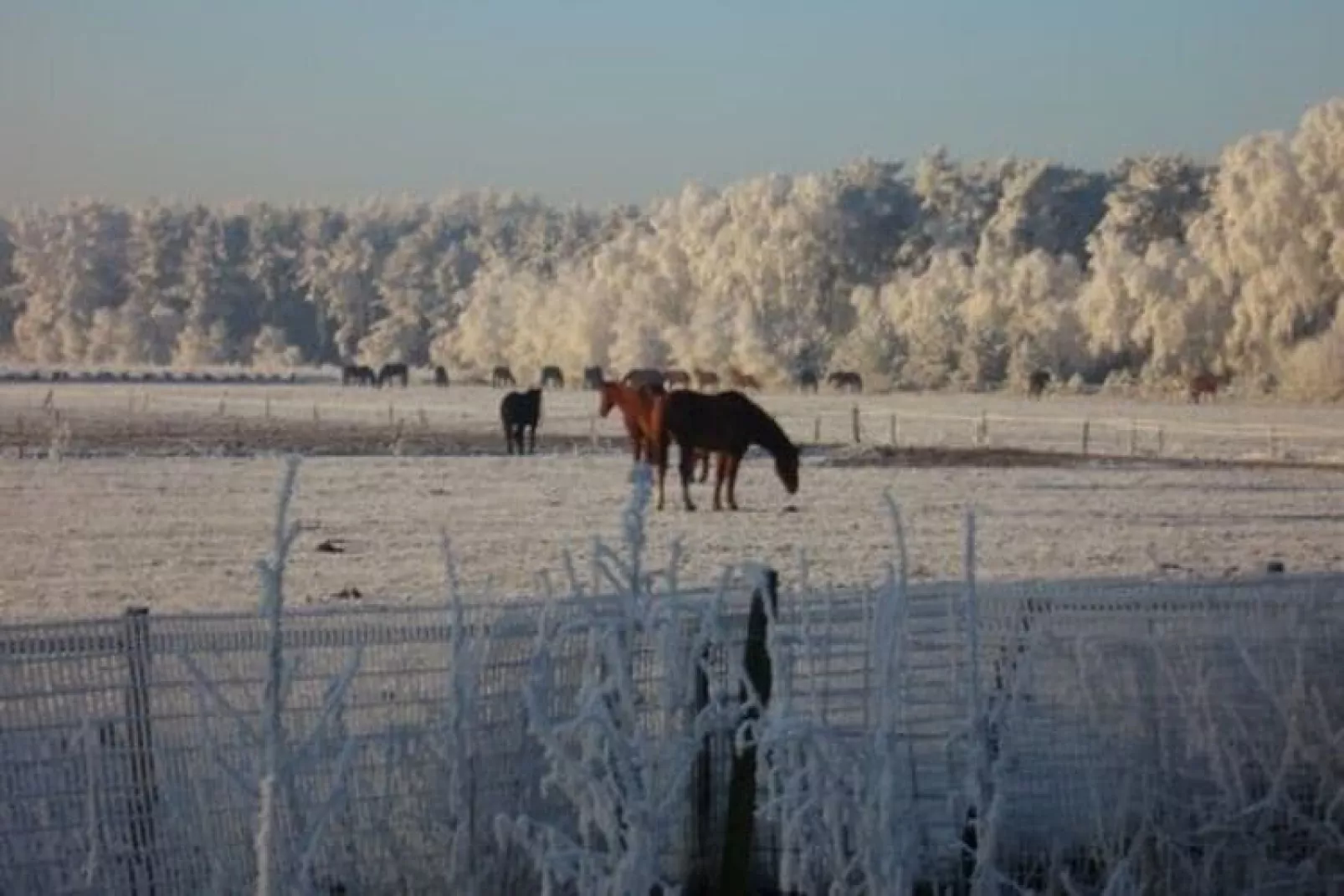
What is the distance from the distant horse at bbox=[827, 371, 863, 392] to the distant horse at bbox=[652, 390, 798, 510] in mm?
62592

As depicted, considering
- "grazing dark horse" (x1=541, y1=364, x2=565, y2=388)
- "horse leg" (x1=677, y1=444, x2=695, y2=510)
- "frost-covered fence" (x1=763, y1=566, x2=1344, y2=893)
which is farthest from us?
"grazing dark horse" (x1=541, y1=364, x2=565, y2=388)

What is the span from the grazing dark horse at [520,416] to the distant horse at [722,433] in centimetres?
1233

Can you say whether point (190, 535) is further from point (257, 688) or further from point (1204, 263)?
point (1204, 263)

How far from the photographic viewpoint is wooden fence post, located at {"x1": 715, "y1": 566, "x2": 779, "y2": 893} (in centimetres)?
707

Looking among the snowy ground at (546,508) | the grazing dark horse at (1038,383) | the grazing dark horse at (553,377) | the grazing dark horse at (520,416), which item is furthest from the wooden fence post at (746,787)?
the grazing dark horse at (553,377)

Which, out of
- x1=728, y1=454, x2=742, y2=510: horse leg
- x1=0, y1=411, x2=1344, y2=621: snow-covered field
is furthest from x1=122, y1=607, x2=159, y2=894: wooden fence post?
→ x1=728, y1=454, x2=742, y2=510: horse leg

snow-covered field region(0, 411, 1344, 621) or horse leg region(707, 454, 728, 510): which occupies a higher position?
horse leg region(707, 454, 728, 510)

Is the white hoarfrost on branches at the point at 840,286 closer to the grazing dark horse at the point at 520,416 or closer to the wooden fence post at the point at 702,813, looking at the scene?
the grazing dark horse at the point at 520,416

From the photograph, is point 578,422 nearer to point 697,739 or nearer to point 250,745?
point 250,745

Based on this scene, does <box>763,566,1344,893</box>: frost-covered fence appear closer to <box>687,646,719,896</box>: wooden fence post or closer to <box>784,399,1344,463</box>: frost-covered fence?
<box>687,646,719,896</box>: wooden fence post

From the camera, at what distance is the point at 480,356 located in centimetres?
13325

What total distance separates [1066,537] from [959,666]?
50.8 ft

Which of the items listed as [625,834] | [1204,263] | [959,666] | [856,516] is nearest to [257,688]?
[625,834]

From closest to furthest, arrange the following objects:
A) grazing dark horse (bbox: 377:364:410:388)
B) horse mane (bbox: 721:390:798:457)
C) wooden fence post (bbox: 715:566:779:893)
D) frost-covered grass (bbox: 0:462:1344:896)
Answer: frost-covered grass (bbox: 0:462:1344:896), wooden fence post (bbox: 715:566:779:893), horse mane (bbox: 721:390:798:457), grazing dark horse (bbox: 377:364:410:388)
